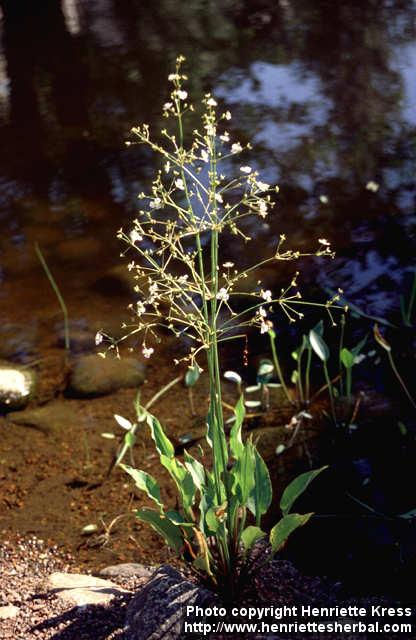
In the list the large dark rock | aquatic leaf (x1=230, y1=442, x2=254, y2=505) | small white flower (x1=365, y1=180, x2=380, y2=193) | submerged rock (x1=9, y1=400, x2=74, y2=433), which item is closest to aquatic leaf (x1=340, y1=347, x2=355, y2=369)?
aquatic leaf (x1=230, y1=442, x2=254, y2=505)

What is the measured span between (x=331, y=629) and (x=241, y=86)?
22.7 feet

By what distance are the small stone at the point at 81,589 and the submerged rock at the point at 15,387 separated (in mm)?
1458

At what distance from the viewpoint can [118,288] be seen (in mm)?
5184

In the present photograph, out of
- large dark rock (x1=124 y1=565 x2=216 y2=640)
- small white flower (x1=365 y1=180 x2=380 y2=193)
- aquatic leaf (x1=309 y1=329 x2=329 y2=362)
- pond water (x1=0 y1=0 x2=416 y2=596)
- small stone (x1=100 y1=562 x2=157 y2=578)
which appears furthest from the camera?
small white flower (x1=365 y1=180 x2=380 y2=193)

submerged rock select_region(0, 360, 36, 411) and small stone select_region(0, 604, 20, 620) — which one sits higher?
small stone select_region(0, 604, 20, 620)

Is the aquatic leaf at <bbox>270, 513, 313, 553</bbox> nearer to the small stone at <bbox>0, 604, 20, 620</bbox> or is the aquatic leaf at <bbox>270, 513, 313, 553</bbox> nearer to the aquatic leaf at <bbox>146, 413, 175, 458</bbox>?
the aquatic leaf at <bbox>146, 413, 175, 458</bbox>

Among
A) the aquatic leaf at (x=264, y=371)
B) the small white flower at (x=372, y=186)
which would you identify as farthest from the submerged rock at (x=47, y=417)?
the small white flower at (x=372, y=186)

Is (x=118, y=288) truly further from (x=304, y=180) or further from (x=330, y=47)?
(x=330, y=47)

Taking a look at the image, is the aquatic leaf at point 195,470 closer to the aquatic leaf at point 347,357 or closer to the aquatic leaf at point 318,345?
the aquatic leaf at point 347,357

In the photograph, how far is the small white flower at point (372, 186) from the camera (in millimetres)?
5859

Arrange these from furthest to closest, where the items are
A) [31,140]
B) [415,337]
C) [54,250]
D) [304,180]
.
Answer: [31,140]
[304,180]
[54,250]
[415,337]

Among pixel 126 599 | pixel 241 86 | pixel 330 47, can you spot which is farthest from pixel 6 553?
pixel 330 47

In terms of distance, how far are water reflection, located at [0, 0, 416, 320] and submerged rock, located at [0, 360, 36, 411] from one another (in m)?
1.69

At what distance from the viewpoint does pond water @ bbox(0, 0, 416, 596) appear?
5.14 metres
